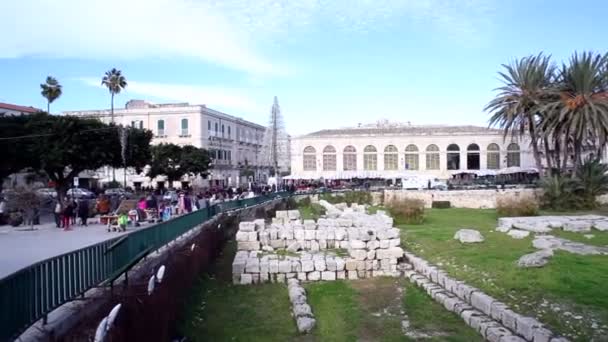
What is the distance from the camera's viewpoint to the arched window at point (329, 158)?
68000 millimetres

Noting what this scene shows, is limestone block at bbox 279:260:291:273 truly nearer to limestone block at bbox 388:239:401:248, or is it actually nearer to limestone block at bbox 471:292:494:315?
limestone block at bbox 388:239:401:248

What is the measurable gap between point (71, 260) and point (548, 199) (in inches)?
1295

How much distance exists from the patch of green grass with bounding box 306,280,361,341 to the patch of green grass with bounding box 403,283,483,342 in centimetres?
116

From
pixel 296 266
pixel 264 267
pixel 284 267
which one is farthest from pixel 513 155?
pixel 264 267

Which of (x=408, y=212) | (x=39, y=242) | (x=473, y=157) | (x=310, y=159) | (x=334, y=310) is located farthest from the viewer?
(x=310, y=159)

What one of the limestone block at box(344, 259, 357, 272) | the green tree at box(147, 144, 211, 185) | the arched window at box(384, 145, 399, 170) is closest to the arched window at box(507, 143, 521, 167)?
the arched window at box(384, 145, 399, 170)

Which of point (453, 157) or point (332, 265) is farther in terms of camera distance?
point (453, 157)

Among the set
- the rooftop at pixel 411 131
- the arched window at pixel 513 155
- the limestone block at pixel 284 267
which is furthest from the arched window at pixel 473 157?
the limestone block at pixel 284 267

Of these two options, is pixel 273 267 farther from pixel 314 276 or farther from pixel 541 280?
pixel 541 280

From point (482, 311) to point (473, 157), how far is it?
2415 inches

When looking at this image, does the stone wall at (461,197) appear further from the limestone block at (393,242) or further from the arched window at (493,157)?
the limestone block at (393,242)

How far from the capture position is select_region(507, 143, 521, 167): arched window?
66438 millimetres

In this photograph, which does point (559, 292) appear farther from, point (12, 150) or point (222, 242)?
point (12, 150)

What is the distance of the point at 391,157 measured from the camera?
223ft
